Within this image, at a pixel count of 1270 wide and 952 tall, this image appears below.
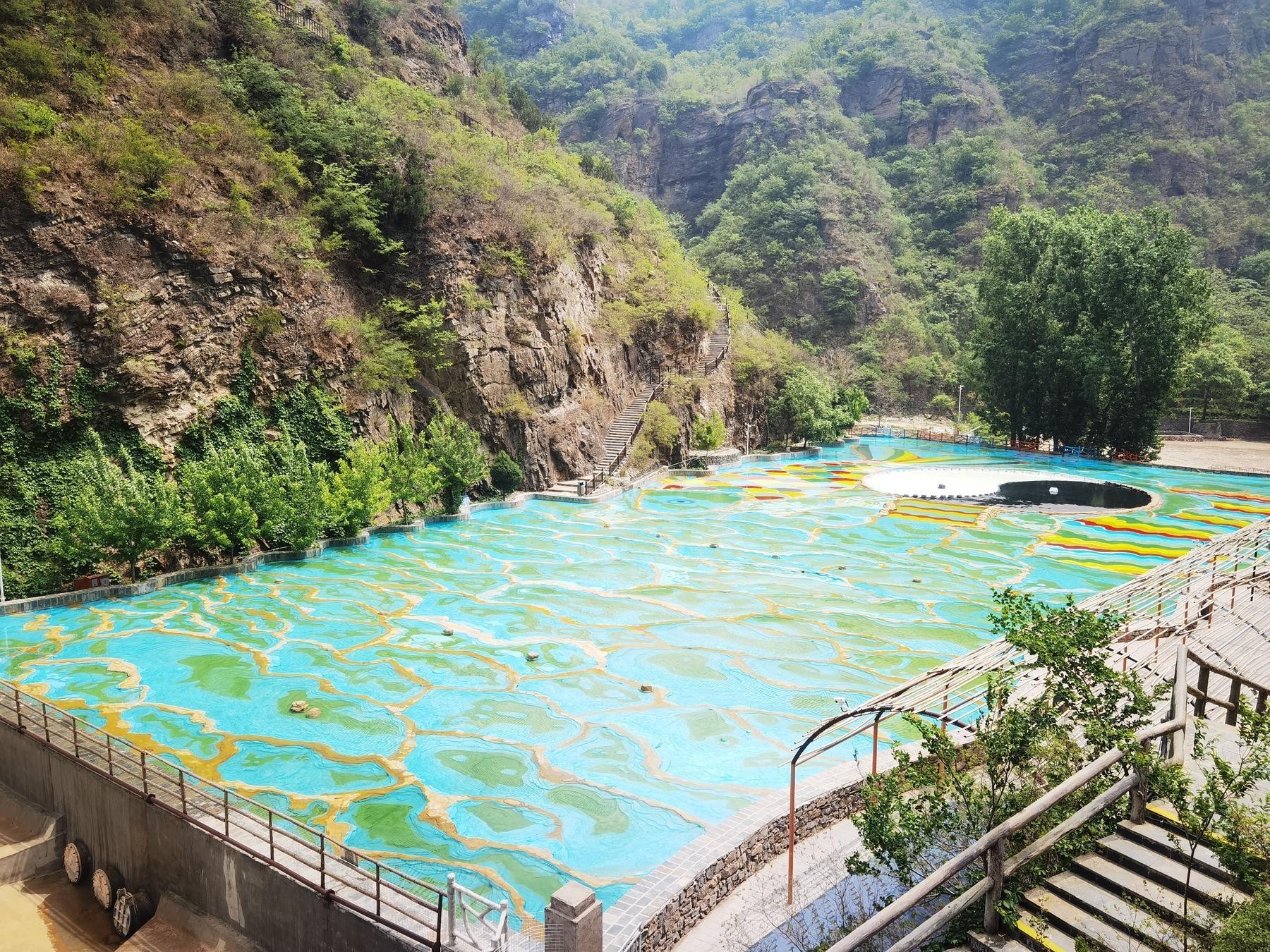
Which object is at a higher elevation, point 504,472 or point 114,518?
point 114,518

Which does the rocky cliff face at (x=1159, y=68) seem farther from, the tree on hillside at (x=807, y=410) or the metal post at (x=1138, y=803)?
the metal post at (x=1138, y=803)

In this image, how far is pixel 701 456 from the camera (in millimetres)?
38562

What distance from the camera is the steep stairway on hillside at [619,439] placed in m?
30.5

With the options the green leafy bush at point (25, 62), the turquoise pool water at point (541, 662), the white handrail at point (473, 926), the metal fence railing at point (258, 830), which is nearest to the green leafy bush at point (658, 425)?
the turquoise pool water at point (541, 662)

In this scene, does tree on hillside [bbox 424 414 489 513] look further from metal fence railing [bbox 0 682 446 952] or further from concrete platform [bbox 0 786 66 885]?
concrete platform [bbox 0 786 66 885]

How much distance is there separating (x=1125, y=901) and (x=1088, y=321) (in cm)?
3954

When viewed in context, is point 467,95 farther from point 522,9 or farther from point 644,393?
point 522,9

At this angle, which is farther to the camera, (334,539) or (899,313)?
(899,313)

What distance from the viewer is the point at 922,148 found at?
84438mm

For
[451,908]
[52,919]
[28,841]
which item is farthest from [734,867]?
[28,841]

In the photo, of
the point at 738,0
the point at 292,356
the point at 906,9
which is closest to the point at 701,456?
the point at 292,356

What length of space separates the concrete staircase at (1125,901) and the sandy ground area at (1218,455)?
37787 mm

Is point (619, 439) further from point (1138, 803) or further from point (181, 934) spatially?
point (1138, 803)

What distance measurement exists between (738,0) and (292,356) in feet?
434
